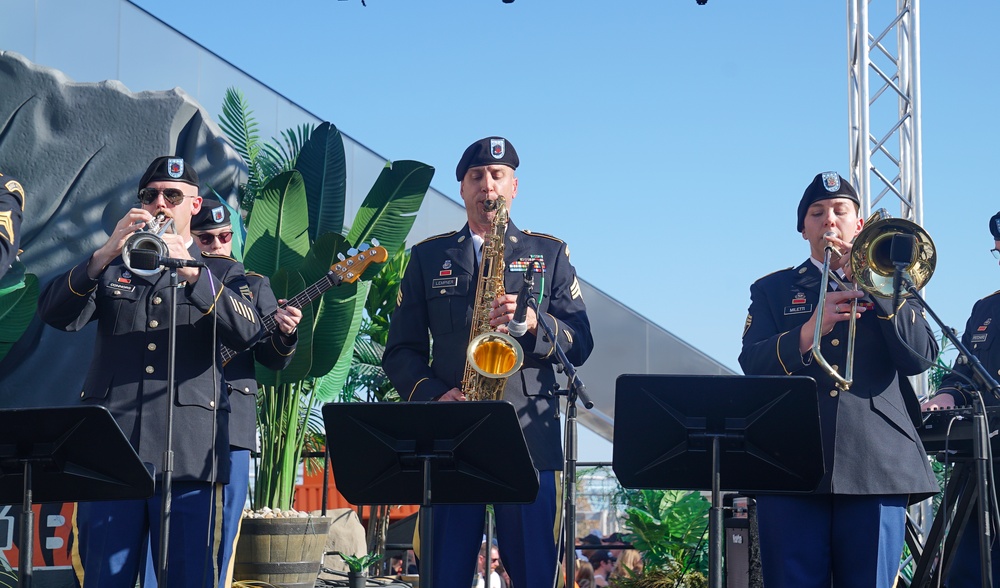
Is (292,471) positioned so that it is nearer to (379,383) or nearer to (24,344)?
(379,383)

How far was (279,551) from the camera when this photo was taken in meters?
7.45

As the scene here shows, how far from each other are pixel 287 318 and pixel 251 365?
550 millimetres

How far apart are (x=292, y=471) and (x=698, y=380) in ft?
17.6

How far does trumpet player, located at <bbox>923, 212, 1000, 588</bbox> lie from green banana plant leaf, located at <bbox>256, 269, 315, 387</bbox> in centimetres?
433

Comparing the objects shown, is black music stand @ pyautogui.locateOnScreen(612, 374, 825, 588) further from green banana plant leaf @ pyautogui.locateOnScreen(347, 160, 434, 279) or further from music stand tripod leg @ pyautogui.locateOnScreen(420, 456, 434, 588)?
green banana plant leaf @ pyautogui.locateOnScreen(347, 160, 434, 279)

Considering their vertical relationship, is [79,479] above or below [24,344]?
below

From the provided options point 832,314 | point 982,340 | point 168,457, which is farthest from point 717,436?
point 982,340

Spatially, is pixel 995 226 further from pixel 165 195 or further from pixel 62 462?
pixel 62 462

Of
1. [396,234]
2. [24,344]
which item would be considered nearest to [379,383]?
[396,234]

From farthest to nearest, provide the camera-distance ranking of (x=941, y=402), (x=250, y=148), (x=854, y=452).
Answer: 1. (x=250, y=148)
2. (x=941, y=402)
3. (x=854, y=452)

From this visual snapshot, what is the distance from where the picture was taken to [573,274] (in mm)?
4551

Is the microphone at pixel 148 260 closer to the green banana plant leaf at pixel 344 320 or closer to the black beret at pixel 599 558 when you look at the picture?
the green banana plant leaf at pixel 344 320

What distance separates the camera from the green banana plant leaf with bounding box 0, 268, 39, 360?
895 centimetres

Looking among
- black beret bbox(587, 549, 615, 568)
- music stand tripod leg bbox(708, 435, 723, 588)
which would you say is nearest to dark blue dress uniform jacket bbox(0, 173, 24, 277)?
music stand tripod leg bbox(708, 435, 723, 588)
